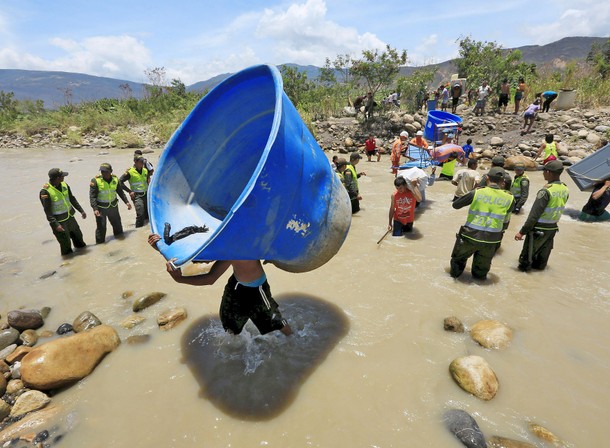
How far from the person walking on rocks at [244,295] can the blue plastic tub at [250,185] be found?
1.43 feet

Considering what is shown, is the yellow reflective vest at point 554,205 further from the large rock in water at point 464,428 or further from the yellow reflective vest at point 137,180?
the yellow reflective vest at point 137,180

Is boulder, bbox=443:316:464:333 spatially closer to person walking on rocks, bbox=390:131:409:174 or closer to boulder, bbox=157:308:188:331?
boulder, bbox=157:308:188:331

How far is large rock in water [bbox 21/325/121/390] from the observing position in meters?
2.92

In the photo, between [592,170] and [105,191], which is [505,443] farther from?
[105,191]

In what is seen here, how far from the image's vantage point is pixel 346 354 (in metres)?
3.28

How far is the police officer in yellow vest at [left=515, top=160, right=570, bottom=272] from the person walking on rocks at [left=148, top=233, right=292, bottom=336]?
11.4ft

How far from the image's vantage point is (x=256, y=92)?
297 centimetres

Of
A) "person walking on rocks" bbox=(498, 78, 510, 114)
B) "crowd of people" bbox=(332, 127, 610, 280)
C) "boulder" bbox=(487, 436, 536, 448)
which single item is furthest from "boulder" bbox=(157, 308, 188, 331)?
"person walking on rocks" bbox=(498, 78, 510, 114)

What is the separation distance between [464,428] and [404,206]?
3989mm

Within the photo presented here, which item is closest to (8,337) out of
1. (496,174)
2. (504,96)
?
(496,174)

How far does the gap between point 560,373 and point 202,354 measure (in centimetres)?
344

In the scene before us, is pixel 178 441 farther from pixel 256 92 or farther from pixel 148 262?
pixel 148 262

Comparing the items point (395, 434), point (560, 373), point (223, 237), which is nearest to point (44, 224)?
point (223, 237)

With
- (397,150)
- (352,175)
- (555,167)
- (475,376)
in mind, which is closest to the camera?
(475,376)
